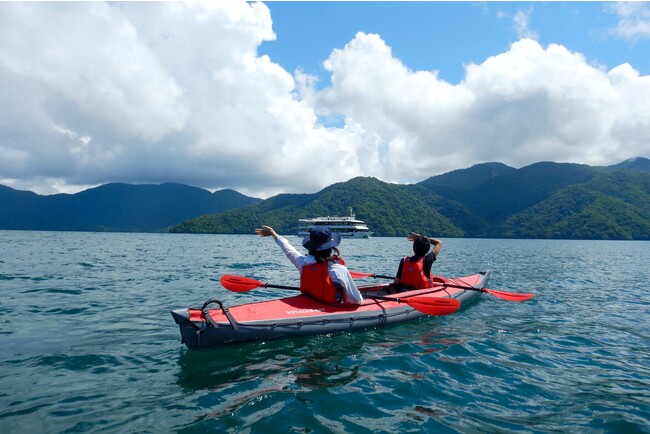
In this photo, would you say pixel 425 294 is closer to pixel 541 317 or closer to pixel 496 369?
pixel 541 317

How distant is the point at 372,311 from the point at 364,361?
2.25 meters

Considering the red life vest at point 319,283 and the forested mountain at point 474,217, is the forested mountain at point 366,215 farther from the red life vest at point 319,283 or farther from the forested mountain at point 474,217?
the red life vest at point 319,283

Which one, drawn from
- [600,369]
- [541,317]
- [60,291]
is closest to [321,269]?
[600,369]

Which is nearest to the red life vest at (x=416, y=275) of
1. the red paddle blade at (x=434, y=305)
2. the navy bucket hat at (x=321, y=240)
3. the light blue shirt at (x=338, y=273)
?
the red paddle blade at (x=434, y=305)

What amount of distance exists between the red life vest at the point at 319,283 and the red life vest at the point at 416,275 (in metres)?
3.75

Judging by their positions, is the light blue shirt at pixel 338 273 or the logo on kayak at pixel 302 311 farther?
the light blue shirt at pixel 338 273

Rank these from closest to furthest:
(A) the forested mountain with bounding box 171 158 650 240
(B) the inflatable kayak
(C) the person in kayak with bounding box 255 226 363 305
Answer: (B) the inflatable kayak < (C) the person in kayak with bounding box 255 226 363 305 < (A) the forested mountain with bounding box 171 158 650 240

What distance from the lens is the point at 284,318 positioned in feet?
26.1

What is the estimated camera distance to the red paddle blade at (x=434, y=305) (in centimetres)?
899

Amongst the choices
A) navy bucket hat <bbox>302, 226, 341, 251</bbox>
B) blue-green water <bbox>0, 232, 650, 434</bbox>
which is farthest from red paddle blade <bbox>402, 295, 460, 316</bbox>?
navy bucket hat <bbox>302, 226, 341, 251</bbox>

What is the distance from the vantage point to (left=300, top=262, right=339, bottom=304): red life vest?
8.71 metres

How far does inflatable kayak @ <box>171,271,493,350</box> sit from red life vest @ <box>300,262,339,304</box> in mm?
162

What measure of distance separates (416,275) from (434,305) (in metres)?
2.67

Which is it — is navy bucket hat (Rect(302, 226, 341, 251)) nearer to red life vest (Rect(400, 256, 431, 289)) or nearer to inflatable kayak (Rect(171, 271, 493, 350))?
inflatable kayak (Rect(171, 271, 493, 350))
